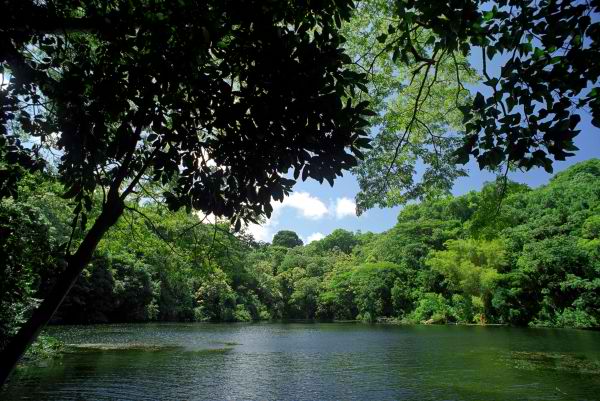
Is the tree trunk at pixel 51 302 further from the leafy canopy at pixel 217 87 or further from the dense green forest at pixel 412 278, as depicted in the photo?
the dense green forest at pixel 412 278

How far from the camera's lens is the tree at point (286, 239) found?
85.0 meters

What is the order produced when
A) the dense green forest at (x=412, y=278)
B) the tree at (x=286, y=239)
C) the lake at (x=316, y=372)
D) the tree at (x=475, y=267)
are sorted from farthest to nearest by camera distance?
the tree at (x=286, y=239) → the tree at (x=475, y=267) → the dense green forest at (x=412, y=278) → the lake at (x=316, y=372)

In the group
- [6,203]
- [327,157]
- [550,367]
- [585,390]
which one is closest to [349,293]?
[550,367]

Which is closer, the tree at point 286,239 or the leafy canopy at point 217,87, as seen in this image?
the leafy canopy at point 217,87

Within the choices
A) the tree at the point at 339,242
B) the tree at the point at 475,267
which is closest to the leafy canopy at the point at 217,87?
the tree at the point at 475,267

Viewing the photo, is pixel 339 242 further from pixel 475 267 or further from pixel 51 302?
pixel 51 302

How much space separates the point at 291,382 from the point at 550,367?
27.7 ft

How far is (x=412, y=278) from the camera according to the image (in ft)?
144

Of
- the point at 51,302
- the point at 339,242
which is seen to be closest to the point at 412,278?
the point at 339,242

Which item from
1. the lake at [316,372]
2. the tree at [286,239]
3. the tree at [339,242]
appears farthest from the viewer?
the tree at [286,239]

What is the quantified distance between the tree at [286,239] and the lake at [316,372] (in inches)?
2538

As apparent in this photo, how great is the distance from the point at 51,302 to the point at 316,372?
489 inches

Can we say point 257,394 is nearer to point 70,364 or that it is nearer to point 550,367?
point 70,364

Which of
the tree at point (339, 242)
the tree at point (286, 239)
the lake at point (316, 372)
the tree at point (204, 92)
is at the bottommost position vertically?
the lake at point (316, 372)
